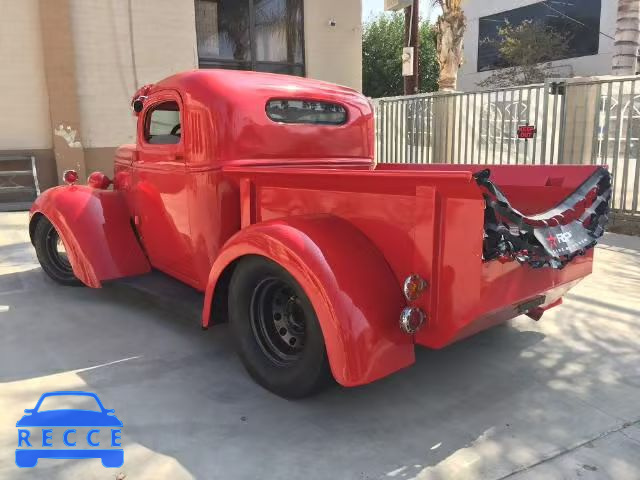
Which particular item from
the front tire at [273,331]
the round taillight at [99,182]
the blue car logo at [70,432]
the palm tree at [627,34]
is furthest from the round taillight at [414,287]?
the palm tree at [627,34]

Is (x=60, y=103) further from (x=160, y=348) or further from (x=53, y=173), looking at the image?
(x=160, y=348)

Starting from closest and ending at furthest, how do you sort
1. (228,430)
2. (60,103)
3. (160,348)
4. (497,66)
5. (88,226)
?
(228,430) → (160,348) → (88,226) → (60,103) → (497,66)

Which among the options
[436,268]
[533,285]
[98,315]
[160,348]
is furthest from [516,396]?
[98,315]

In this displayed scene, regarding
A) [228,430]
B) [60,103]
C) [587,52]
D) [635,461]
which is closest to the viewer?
[635,461]

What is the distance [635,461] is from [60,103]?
414 inches

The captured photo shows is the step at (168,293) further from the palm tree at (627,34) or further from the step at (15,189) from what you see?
the palm tree at (627,34)

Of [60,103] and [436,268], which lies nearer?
[436,268]

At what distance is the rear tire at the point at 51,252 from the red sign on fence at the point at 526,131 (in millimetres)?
6547

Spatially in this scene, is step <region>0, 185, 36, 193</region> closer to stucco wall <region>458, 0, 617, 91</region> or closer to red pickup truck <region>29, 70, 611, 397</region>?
red pickup truck <region>29, 70, 611, 397</region>

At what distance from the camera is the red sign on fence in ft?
27.0

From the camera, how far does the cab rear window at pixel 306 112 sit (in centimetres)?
395

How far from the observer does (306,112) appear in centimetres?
414

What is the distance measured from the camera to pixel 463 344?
382cm

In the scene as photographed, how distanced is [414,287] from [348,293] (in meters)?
0.31
